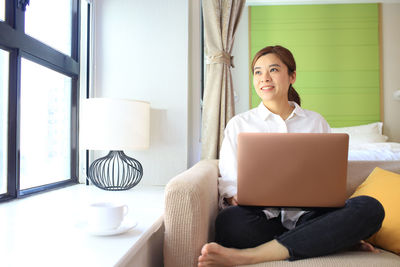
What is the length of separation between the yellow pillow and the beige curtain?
917mm

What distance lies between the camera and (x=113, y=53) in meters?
2.19

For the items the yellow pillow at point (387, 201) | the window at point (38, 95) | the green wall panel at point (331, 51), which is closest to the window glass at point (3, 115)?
the window at point (38, 95)

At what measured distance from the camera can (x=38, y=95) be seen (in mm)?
1841

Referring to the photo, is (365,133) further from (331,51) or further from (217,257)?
(217,257)

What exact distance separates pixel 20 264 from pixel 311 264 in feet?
2.87

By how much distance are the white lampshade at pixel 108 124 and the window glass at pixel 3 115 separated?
0.37 metres

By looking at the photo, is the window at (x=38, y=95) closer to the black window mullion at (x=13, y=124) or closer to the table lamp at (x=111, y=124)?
the black window mullion at (x=13, y=124)

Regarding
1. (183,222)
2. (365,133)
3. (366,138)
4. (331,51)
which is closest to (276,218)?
(183,222)

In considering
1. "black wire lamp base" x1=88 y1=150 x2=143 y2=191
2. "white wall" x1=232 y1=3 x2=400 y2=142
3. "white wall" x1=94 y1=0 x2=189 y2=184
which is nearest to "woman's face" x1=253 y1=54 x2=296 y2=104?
"white wall" x1=94 y1=0 x2=189 y2=184

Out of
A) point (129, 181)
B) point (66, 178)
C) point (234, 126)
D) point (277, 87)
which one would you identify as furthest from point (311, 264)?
point (66, 178)

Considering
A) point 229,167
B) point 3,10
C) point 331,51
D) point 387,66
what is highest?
point 331,51

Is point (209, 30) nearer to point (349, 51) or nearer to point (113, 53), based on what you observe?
point (113, 53)

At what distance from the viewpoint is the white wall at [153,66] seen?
2.15 m

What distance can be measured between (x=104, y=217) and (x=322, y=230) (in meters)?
0.75
